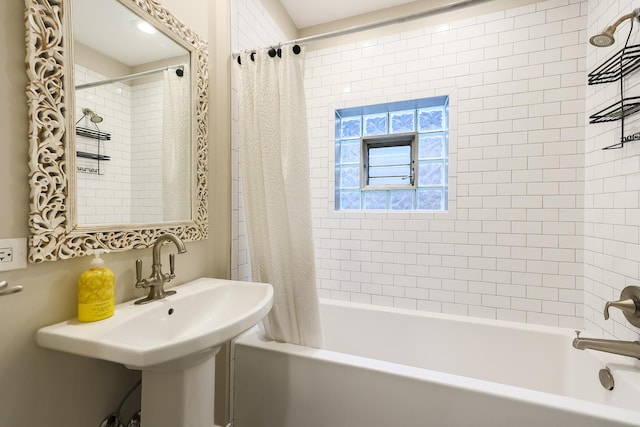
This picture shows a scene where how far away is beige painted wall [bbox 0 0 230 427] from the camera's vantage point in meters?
0.79

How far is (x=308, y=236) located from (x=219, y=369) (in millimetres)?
911

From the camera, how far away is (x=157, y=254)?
3.84 feet

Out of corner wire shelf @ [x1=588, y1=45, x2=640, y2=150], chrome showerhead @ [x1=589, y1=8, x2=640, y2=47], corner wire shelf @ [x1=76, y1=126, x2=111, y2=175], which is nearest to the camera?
corner wire shelf @ [x1=76, y1=126, x2=111, y2=175]

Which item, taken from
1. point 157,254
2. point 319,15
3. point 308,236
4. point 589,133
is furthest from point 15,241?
point 589,133

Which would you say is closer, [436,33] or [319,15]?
[436,33]

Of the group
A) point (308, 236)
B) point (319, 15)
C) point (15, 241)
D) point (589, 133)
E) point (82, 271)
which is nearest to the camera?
point (15, 241)

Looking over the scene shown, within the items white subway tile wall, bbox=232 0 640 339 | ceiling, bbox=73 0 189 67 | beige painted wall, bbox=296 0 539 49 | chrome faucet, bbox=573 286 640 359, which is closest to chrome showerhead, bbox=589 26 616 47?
white subway tile wall, bbox=232 0 640 339

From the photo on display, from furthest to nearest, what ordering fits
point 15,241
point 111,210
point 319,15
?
point 319,15
point 111,210
point 15,241

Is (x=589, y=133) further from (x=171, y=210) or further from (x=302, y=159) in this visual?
(x=171, y=210)

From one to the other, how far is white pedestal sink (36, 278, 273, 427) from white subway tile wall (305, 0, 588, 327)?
132 centimetres

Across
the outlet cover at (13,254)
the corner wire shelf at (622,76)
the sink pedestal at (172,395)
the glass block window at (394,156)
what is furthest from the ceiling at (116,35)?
the corner wire shelf at (622,76)

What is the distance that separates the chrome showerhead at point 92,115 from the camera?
38.8 inches

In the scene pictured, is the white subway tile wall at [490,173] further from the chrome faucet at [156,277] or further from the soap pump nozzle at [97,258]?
the soap pump nozzle at [97,258]

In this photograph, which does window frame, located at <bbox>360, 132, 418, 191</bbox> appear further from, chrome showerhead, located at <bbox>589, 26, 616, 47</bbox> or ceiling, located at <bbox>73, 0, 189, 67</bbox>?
ceiling, located at <bbox>73, 0, 189, 67</bbox>
